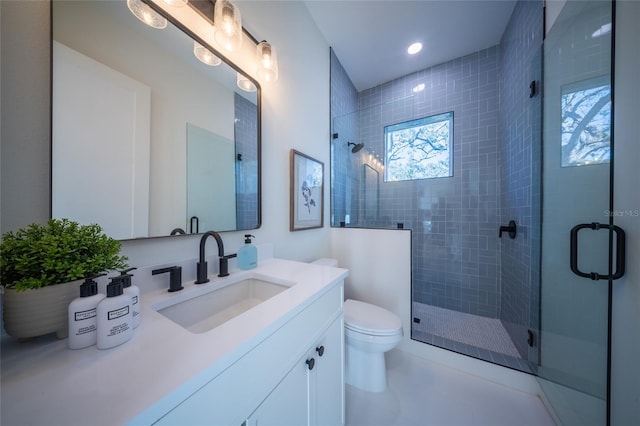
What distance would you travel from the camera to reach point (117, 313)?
0.45 metres

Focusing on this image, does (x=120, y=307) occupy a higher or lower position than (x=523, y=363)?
higher

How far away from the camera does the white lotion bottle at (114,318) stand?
431mm

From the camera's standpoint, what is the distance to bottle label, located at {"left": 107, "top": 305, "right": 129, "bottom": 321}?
439mm

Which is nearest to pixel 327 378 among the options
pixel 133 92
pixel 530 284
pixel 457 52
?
pixel 133 92

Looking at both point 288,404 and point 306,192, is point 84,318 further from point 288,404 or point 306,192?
point 306,192

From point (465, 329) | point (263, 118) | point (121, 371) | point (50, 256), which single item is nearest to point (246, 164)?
point (263, 118)

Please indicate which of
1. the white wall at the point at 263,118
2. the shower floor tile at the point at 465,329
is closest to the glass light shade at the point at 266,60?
the white wall at the point at 263,118

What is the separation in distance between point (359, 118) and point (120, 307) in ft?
8.80

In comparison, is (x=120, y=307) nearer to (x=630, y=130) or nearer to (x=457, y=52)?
(x=630, y=130)

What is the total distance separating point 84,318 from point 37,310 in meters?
0.09

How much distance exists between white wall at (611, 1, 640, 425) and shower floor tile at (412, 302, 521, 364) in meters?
0.77

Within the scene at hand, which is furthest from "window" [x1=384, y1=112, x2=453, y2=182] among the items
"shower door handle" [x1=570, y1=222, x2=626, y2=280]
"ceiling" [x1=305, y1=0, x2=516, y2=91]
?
"shower door handle" [x1=570, y1=222, x2=626, y2=280]

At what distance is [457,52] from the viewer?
2.10 m

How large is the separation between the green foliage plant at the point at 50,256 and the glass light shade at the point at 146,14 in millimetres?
792
